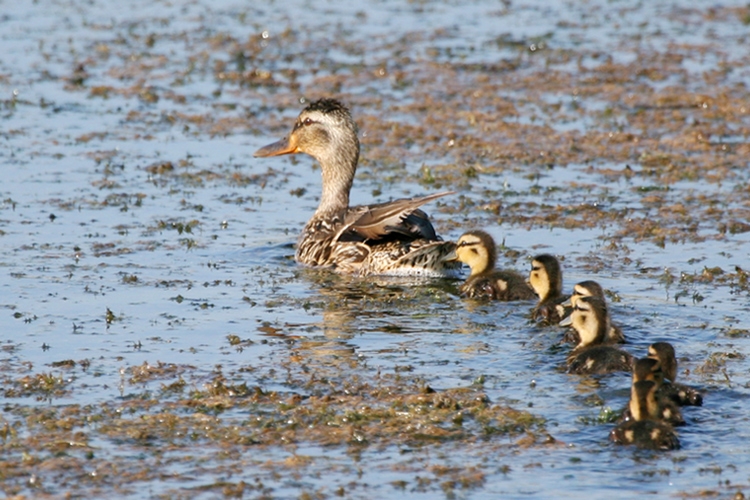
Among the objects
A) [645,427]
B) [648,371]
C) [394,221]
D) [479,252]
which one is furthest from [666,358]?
[394,221]

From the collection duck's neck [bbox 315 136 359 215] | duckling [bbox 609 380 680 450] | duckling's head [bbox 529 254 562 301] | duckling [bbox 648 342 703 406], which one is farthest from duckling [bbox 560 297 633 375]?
duck's neck [bbox 315 136 359 215]

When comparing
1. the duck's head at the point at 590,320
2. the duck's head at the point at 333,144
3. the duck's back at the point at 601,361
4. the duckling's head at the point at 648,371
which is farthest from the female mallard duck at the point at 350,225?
the duckling's head at the point at 648,371

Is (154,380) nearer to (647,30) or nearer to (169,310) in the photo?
(169,310)

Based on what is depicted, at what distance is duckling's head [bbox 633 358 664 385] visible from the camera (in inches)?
263

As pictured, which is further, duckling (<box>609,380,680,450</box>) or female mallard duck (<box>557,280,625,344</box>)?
female mallard duck (<box>557,280,625,344</box>)

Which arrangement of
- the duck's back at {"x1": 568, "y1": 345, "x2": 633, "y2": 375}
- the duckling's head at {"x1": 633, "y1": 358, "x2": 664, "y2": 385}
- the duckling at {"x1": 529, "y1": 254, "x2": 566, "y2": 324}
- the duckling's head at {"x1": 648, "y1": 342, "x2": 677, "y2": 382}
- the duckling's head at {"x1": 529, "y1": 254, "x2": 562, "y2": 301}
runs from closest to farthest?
the duckling's head at {"x1": 633, "y1": 358, "x2": 664, "y2": 385}
the duckling's head at {"x1": 648, "y1": 342, "x2": 677, "y2": 382}
the duck's back at {"x1": 568, "y1": 345, "x2": 633, "y2": 375}
the duckling at {"x1": 529, "y1": 254, "x2": 566, "y2": 324}
the duckling's head at {"x1": 529, "y1": 254, "x2": 562, "y2": 301}

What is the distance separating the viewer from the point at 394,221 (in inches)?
404

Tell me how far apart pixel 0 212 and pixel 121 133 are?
10.4 feet

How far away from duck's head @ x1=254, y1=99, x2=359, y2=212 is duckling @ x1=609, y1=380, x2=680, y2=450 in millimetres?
5267

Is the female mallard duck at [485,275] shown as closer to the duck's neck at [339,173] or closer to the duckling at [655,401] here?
the duck's neck at [339,173]

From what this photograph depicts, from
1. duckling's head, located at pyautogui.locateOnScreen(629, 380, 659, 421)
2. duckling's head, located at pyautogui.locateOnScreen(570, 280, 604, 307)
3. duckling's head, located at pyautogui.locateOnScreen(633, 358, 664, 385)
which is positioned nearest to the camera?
duckling's head, located at pyautogui.locateOnScreen(629, 380, 659, 421)

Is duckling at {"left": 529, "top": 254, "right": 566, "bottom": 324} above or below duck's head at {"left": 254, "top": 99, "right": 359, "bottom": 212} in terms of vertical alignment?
below

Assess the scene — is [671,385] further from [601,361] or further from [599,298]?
[599,298]

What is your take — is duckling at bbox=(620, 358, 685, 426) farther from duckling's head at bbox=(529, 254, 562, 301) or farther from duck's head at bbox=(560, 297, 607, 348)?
duckling's head at bbox=(529, 254, 562, 301)
